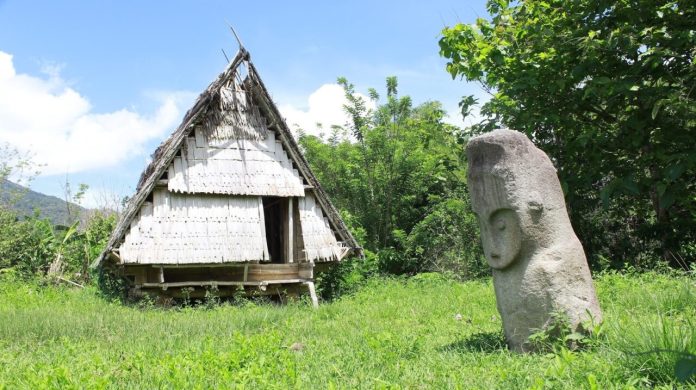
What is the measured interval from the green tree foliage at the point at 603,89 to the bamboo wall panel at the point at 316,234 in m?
4.38

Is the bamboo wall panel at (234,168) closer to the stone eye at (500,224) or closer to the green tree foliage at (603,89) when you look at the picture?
the green tree foliage at (603,89)

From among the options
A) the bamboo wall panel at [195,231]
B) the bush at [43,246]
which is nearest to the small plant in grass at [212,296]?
the bamboo wall panel at [195,231]

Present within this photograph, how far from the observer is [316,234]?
1271 centimetres

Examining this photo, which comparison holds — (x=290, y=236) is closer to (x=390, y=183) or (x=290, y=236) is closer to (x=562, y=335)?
(x=390, y=183)

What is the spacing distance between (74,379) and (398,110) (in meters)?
14.3

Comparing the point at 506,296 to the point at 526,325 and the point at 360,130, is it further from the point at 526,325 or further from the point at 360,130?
the point at 360,130

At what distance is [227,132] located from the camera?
484 inches

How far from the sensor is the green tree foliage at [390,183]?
1670 cm

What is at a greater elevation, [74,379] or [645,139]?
[645,139]

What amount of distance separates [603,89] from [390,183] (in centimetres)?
1012

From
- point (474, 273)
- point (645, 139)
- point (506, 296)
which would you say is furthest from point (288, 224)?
point (506, 296)

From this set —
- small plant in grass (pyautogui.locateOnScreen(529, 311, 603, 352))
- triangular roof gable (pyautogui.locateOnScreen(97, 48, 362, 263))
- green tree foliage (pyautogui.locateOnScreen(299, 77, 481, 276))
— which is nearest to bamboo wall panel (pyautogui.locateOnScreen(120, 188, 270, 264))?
triangular roof gable (pyautogui.locateOnScreen(97, 48, 362, 263))

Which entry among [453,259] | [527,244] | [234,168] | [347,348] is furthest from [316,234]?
[527,244]

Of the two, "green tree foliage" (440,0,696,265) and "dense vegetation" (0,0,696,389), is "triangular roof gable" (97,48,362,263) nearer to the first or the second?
"dense vegetation" (0,0,696,389)
